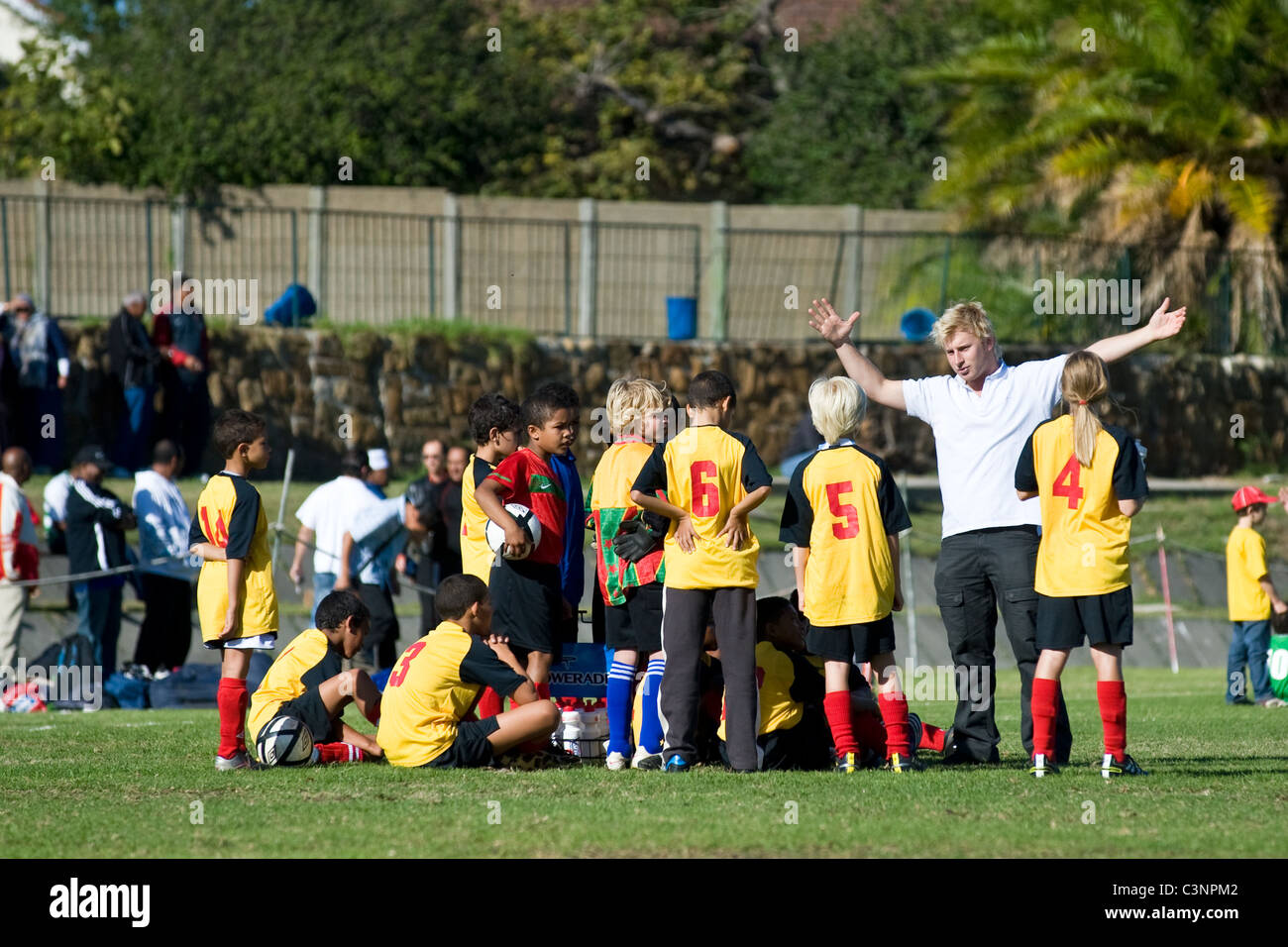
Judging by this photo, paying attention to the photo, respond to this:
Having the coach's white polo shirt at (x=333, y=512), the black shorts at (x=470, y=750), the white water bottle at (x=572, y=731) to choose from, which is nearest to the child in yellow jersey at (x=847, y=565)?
the white water bottle at (x=572, y=731)

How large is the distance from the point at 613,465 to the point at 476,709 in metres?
1.43

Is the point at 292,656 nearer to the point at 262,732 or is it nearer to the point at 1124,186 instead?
the point at 262,732

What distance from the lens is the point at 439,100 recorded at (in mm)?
26516

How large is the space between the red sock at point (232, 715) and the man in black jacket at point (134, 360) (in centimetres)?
1104

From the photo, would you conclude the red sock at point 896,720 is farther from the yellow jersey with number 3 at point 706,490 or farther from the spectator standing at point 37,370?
the spectator standing at point 37,370

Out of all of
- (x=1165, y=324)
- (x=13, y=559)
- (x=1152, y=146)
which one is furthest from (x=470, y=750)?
(x=1152, y=146)

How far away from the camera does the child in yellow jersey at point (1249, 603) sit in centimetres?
1231

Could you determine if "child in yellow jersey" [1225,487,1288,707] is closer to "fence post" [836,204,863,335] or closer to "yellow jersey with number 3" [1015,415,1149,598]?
"yellow jersey with number 3" [1015,415,1149,598]

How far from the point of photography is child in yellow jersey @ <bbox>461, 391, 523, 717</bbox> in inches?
336

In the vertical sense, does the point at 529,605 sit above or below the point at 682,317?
below

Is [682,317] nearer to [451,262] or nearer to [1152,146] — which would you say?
[451,262]

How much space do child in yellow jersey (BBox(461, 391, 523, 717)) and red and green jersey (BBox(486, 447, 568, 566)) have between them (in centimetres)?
33

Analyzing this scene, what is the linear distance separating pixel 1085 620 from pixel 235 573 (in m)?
3.89

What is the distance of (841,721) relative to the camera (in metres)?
7.28
